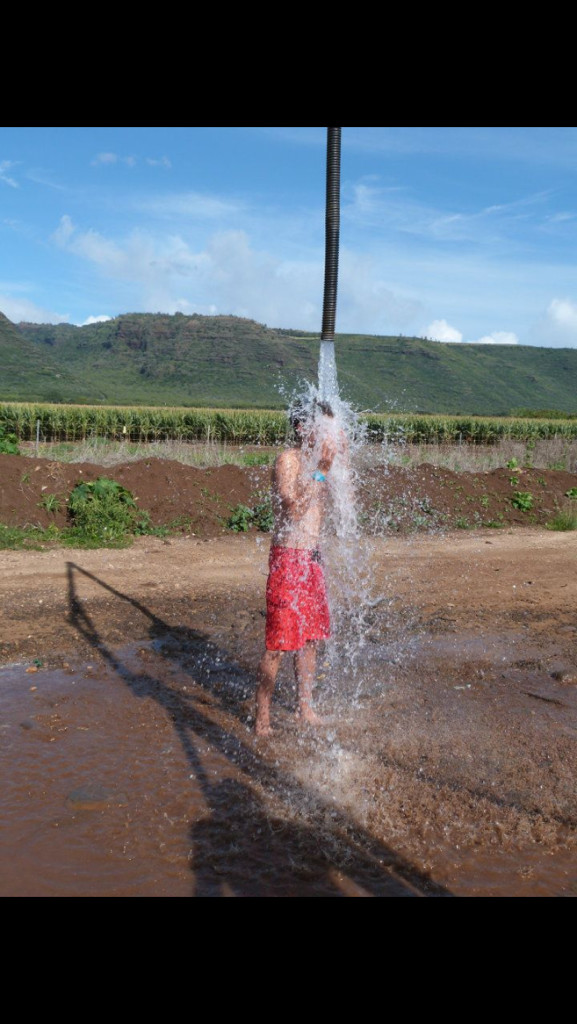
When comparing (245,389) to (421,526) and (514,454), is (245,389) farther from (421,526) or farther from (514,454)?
(421,526)

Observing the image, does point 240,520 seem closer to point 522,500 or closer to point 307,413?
point 522,500

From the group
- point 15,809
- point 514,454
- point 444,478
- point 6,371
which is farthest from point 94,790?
point 6,371

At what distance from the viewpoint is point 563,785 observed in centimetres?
371

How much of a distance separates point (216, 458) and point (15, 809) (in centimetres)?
1295

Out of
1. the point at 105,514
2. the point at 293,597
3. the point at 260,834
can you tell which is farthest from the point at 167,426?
the point at 260,834

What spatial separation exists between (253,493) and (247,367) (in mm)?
97561

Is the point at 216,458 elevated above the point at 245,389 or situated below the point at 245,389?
below

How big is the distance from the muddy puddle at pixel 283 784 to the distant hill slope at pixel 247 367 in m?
84.6

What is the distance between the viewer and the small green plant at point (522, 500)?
1284cm

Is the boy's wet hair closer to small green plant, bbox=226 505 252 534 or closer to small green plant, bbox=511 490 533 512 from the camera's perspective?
small green plant, bbox=226 505 252 534

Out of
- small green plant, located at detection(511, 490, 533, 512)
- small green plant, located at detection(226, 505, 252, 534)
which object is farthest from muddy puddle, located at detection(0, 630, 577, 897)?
small green plant, located at detection(511, 490, 533, 512)

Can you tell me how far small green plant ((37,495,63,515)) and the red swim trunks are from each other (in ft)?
20.6

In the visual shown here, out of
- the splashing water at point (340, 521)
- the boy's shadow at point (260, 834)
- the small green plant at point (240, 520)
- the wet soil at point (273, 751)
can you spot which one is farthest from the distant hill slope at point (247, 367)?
the boy's shadow at point (260, 834)

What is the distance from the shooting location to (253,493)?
11516 millimetres
